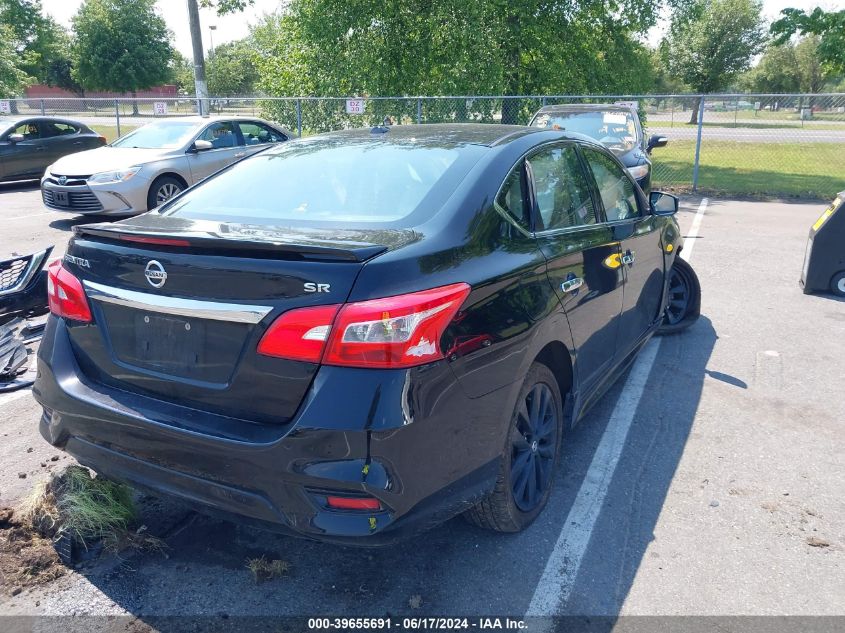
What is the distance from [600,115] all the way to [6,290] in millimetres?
10300

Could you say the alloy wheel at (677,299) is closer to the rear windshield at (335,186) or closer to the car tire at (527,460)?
the car tire at (527,460)

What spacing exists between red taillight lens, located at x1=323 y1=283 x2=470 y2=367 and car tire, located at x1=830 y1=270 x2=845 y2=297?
6.61 m

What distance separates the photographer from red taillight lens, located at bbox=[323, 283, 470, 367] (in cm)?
238

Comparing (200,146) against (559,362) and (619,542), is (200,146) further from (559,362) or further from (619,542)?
(619,542)

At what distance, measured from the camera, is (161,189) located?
11273 mm

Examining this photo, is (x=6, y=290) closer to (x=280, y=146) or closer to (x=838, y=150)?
(x=280, y=146)

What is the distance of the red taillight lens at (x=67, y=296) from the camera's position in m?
2.91

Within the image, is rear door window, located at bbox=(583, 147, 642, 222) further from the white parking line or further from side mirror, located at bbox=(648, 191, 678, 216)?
the white parking line

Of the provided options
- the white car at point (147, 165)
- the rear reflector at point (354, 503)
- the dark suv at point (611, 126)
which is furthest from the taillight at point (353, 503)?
the dark suv at point (611, 126)

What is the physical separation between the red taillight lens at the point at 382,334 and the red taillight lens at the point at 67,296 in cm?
117

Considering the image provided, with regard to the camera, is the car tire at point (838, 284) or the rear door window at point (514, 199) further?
the car tire at point (838, 284)

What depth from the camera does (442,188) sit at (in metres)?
3.12

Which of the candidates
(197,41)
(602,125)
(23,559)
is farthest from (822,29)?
(23,559)

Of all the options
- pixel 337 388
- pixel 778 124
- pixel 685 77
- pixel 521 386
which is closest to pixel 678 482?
pixel 521 386
